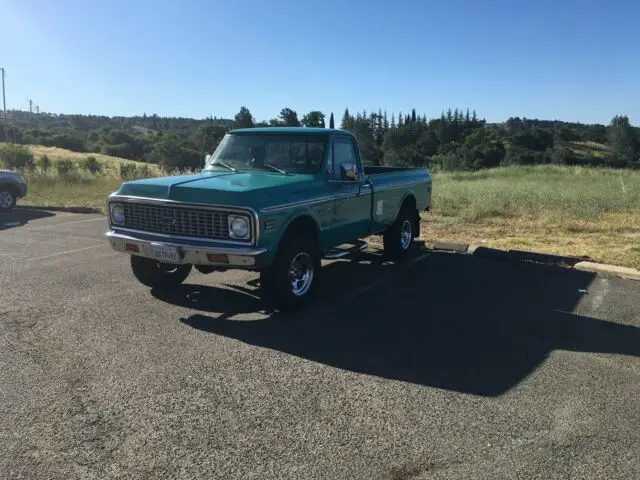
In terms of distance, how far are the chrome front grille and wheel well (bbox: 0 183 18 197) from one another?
1005 cm

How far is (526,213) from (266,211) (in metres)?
9.97

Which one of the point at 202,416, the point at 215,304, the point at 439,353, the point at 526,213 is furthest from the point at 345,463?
the point at 526,213

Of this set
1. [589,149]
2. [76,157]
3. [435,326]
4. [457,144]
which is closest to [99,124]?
[76,157]

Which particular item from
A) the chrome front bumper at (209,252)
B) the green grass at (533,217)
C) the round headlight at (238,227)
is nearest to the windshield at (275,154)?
the round headlight at (238,227)

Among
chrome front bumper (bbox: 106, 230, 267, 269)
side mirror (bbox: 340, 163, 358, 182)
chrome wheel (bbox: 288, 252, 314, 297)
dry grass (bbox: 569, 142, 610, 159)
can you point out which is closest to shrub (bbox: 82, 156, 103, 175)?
side mirror (bbox: 340, 163, 358, 182)

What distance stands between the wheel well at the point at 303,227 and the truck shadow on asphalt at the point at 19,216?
8323 millimetres

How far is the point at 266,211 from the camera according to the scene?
552 centimetres

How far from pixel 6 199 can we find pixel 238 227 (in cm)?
1155

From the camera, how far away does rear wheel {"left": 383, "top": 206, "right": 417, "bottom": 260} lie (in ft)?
28.9

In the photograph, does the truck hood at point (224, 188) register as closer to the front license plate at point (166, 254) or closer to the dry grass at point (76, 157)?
the front license plate at point (166, 254)

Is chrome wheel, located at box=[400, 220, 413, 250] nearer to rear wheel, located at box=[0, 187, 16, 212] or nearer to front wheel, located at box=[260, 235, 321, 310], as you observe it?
front wheel, located at box=[260, 235, 321, 310]

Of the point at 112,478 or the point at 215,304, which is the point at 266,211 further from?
the point at 112,478

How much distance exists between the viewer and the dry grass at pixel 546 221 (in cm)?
991

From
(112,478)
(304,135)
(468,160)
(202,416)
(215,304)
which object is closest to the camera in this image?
(112,478)
